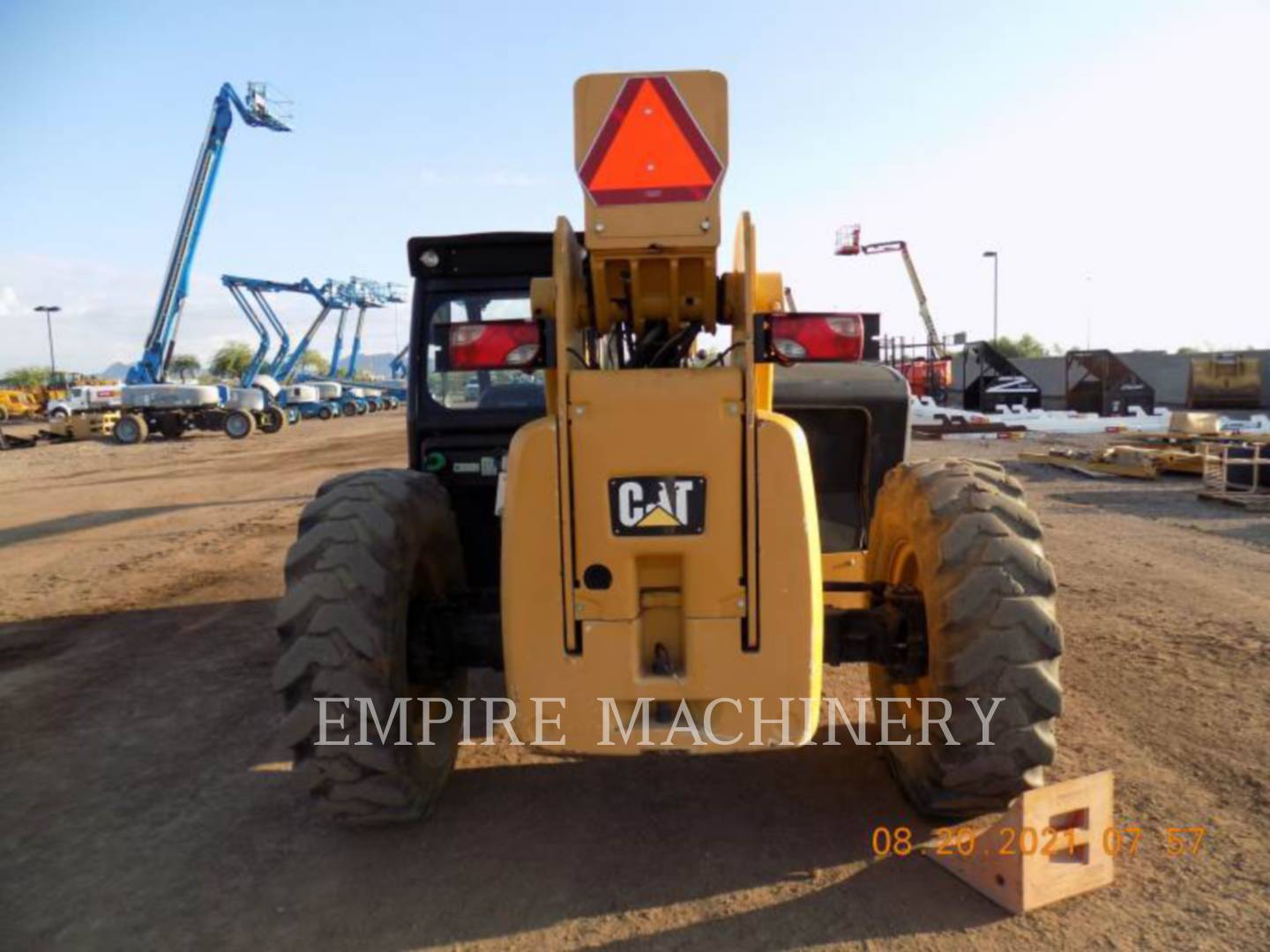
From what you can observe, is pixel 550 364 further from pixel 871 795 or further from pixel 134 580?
pixel 134 580

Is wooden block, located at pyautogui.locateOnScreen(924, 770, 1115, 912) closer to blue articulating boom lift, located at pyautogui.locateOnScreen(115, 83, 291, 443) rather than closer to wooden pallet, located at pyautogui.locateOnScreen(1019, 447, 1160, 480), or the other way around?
wooden pallet, located at pyautogui.locateOnScreen(1019, 447, 1160, 480)

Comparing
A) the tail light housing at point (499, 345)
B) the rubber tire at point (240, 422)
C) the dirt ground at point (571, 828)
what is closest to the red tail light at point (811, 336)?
the tail light housing at point (499, 345)

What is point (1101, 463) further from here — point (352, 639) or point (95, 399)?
point (95, 399)

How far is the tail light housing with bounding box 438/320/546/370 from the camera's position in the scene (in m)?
3.16

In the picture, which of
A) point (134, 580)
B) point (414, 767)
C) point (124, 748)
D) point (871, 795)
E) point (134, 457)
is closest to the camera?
point (414, 767)

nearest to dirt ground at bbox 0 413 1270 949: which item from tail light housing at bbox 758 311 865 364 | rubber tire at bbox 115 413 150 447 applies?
tail light housing at bbox 758 311 865 364

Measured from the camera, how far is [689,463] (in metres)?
2.96

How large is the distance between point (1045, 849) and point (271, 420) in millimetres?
35374

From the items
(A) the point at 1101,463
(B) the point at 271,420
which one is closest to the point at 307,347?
(B) the point at 271,420

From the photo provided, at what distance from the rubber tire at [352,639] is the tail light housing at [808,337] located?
5.37 ft

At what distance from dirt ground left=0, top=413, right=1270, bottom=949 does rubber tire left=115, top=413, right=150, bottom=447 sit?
26.5 m

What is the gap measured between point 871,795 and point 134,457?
26.1m

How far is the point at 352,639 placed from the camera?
3281 mm

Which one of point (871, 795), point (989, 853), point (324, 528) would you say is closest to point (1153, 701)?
point (871, 795)
